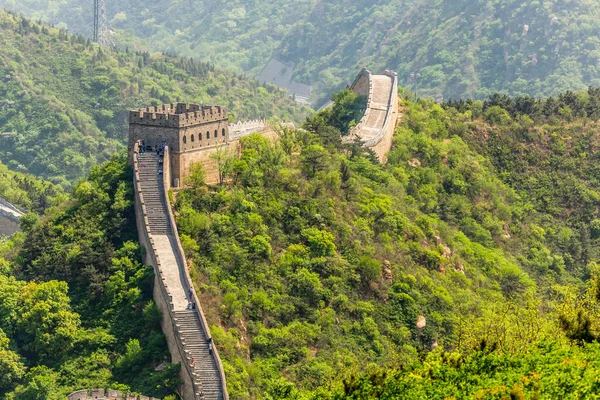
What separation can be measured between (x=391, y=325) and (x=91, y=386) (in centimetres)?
1804

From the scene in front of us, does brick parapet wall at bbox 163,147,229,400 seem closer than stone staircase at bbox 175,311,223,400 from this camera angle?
No

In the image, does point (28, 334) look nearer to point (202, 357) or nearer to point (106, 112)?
point (202, 357)

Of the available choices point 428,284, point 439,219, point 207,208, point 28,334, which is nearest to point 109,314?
point 28,334

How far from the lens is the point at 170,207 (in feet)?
226

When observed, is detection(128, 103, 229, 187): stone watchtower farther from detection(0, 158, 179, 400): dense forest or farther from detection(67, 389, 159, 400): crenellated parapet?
detection(67, 389, 159, 400): crenellated parapet

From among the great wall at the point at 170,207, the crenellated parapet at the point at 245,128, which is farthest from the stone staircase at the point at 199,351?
the crenellated parapet at the point at 245,128

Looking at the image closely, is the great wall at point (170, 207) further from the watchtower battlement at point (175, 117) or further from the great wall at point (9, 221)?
the great wall at point (9, 221)

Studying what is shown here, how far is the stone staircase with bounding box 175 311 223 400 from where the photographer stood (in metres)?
60.0

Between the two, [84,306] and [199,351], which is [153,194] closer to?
[84,306]

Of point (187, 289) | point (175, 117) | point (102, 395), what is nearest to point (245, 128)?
point (175, 117)

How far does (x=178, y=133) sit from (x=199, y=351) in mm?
13943

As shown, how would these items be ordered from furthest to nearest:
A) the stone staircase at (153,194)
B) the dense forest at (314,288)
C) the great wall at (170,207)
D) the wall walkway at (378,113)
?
the wall walkway at (378,113) < the stone staircase at (153,194) < the great wall at (170,207) < the dense forest at (314,288)

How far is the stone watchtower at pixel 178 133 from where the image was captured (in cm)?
7050

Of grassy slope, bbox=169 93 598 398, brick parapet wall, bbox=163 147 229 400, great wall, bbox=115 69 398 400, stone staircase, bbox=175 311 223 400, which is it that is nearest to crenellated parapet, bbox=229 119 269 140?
great wall, bbox=115 69 398 400
